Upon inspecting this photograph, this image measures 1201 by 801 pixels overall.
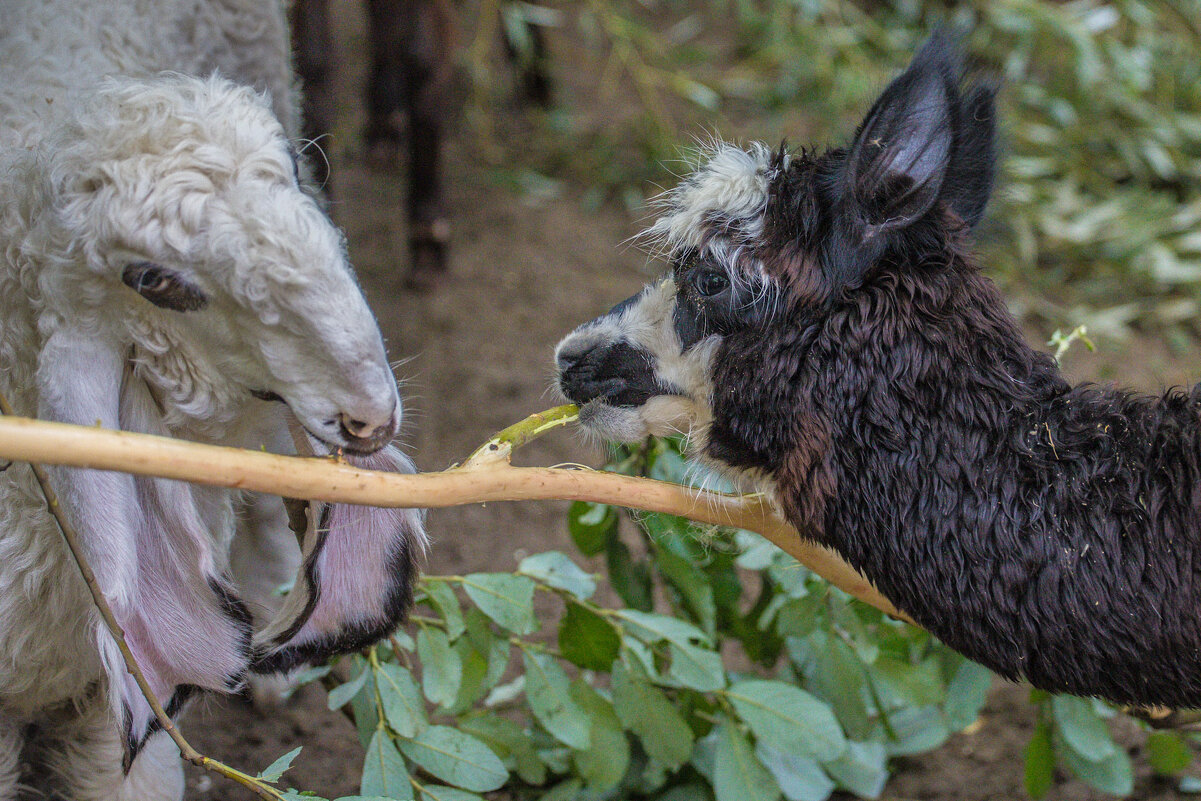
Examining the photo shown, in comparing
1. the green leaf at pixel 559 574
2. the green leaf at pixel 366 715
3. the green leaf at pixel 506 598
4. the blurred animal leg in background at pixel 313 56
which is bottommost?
the green leaf at pixel 366 715

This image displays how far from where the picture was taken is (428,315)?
16.5 feet

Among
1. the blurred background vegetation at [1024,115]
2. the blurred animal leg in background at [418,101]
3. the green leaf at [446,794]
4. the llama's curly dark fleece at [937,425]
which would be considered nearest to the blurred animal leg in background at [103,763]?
the green leaf at [446,794]

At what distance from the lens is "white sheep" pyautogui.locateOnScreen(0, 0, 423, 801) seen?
1.64 m

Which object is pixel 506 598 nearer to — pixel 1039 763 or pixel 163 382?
pixel 163 382

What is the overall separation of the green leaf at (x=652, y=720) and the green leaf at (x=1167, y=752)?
1255 mm

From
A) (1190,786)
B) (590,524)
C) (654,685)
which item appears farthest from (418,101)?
(1190,786)

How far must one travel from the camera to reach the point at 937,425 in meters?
1.87

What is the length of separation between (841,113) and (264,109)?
5325mm

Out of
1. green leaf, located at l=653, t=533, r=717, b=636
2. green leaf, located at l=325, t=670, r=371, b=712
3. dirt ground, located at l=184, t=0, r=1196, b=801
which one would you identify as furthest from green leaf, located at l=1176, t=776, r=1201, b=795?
green leaf, located at l=325, t=670, r=371, b=712

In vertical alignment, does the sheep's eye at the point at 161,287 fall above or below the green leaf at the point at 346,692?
above

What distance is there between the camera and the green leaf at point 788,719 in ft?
8.11

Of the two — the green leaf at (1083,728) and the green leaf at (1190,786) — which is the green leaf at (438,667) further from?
the green leaf at (1190,786)

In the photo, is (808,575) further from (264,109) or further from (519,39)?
(519,39)

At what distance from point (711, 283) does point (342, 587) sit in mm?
894
